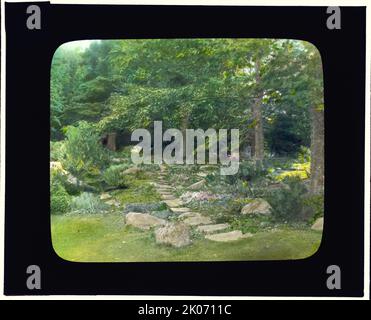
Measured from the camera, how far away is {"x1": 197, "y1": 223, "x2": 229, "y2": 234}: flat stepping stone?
12.6 feet

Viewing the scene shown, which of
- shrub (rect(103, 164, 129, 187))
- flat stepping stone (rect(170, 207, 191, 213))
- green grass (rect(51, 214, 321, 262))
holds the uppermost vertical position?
shrub (rect(103, 164, 129, 187))

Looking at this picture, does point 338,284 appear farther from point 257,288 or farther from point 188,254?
point 188,254

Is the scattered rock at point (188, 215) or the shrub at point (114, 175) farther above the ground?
the shrub at point (114, 175)

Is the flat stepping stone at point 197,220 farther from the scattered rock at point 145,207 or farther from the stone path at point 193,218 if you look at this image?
the scattered rock at point 145,207

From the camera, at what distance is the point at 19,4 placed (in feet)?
12.0

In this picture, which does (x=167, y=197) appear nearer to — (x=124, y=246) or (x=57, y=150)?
(x=124, y=246)

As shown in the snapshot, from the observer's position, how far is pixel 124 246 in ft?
12.5

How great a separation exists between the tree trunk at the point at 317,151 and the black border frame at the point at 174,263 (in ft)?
0.17

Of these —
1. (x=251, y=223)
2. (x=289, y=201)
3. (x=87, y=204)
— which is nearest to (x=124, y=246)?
(x=87, y=204)

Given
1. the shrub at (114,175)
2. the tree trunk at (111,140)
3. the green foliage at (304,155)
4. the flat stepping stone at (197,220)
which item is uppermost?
the tree trunk at (111,140)

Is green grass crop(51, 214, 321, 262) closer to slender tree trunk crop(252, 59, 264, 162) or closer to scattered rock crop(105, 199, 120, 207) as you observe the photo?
scattered rock crop(105, 199, 120, 207)

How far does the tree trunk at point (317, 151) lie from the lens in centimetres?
381

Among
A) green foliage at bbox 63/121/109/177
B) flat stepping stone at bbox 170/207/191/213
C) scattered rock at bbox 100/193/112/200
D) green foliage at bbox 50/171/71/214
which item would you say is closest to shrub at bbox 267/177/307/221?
flat stepping stone at bbox 170/207/191/213

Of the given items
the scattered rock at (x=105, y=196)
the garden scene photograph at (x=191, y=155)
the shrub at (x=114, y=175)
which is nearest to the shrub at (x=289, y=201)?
the garden scene photograph at (x=191, y=155)
